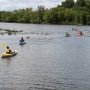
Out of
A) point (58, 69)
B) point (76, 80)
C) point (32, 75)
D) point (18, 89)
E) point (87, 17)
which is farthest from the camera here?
point (87, 17)

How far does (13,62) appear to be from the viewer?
49.9 meters

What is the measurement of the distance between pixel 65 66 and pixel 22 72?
6828mm

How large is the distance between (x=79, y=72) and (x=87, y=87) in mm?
7613

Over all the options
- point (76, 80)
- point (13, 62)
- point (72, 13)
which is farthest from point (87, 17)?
point (76, 80)

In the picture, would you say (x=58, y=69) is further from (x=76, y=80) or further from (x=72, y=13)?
(x=72, y=13)

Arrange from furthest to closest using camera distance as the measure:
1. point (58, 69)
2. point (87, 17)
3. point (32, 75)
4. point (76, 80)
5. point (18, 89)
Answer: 1. point (87, 17)
2. point (58, 69)
3. point (32, 75)
4. point (76, 80)
5. point (18, 89)

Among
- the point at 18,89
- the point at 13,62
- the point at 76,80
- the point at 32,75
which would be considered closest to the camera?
the point at 18,89

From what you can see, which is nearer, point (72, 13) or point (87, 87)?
point (87, 87)

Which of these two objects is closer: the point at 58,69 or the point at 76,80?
the point at 76,80

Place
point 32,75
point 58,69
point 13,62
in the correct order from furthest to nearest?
point 13,62 < point 58,69 < point 32,75

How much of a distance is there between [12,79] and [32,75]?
3.03 m

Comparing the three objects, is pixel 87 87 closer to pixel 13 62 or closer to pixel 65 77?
pixel 65 77

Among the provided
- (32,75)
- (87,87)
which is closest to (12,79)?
(32,75)

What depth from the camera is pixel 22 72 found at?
4172 centimetres
